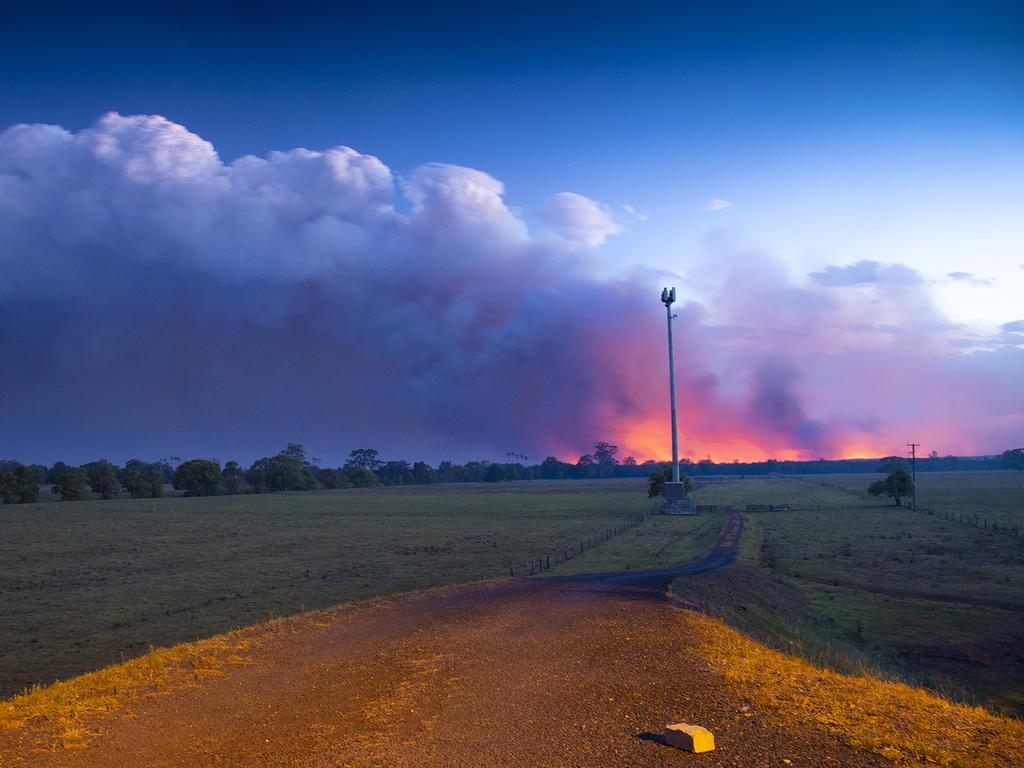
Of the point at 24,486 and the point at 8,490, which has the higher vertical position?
the point at 24,486

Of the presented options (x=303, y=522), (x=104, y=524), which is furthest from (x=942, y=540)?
(x=104, y=524)

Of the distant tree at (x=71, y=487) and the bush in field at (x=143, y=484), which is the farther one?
the bush in field at (x=143, y=484)

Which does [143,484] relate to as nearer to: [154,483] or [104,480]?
[154,483]

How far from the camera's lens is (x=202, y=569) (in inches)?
1951

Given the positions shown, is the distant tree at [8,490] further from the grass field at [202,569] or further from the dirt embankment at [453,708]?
the dirt embankment at [453,708]

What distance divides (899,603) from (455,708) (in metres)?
32.5

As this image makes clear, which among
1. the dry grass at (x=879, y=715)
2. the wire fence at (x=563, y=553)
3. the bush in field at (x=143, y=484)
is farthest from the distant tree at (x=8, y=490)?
the dry grass at (x=879, y=715)

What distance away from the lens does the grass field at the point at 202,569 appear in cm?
2873

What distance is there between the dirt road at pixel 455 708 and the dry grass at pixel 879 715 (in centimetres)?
55

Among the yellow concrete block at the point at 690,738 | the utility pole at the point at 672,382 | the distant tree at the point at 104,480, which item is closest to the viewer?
the yellow concrete block at the point at 690,738

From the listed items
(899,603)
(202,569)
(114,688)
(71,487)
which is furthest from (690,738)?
(71,487)

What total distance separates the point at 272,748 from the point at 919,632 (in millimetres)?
29743

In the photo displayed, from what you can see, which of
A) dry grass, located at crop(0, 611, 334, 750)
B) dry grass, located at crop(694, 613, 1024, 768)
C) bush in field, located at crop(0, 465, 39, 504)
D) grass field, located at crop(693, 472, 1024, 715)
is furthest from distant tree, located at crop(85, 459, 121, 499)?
dry grass, located at crop(694, 613, 1024, 768)

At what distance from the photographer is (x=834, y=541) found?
63.9m
